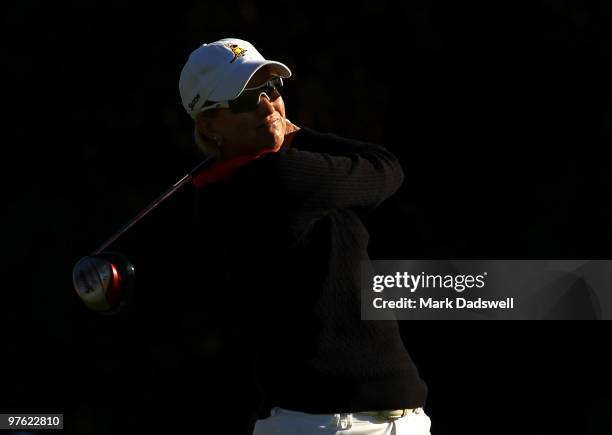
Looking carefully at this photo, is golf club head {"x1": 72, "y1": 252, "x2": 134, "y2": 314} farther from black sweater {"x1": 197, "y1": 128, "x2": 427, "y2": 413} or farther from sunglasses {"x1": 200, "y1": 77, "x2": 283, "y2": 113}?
sunglasses {"x1": 200, "y1": 77, "x2": 283, "y2": 113}

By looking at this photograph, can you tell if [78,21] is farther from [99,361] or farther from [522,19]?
[522,19]

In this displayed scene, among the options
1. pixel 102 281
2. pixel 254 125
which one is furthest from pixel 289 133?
pixel 102 281

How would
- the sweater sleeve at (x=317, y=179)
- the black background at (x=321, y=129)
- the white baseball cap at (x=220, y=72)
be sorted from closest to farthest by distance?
the sweater sleeve at (x=317, y=179), the white baseball cap at (x=220, y=72), the black background at (x=321, y=129)

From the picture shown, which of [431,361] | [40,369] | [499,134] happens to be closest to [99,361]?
[40,369]

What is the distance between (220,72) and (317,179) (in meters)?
0.30

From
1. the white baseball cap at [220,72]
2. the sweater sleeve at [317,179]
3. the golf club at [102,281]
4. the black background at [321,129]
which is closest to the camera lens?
the sweater sleeve at [317,179]

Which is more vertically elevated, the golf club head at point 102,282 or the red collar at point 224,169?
the red collar at point 224,169

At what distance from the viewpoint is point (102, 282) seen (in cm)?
300

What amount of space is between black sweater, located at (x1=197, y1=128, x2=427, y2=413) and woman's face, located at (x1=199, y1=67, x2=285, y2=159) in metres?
0.09

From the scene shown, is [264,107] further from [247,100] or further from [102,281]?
[102,281]

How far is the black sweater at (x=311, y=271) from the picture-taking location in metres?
2.73

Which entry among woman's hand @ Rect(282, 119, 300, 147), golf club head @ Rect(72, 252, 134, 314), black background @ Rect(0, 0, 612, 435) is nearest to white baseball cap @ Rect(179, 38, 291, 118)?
woman's hand @ Rect(282, 119, 300, 147)

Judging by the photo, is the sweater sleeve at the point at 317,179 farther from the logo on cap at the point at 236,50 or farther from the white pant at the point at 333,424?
the white pant at the point at 333,424

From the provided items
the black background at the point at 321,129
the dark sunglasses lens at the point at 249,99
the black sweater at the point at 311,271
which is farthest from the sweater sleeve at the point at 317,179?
the black background at the point at 321,129
